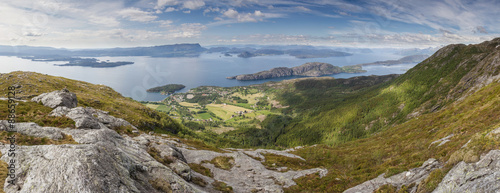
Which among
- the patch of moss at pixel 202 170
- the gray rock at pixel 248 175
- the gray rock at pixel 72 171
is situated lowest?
the gray rock at pixel 248 175

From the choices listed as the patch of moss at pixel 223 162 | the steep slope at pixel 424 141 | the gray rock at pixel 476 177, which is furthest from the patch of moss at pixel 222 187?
the gray rock at pixel 476 177

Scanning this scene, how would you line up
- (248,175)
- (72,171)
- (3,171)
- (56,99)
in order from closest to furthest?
1. (3,171)
2. (72,171)
3. (248,175)
4. (56,99)

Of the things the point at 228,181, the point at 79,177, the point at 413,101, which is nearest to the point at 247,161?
the point at 228,181

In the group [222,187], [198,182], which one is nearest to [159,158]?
[198,182]

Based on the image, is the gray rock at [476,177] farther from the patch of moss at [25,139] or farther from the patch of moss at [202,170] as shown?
the patch of moss at [25,139]

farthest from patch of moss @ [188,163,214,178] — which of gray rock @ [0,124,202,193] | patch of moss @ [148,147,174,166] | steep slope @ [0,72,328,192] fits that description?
gray rock @ [0,124,202,193]

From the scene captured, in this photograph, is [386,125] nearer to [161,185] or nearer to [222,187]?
[222,187]

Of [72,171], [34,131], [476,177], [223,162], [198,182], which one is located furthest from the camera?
[223,162]
